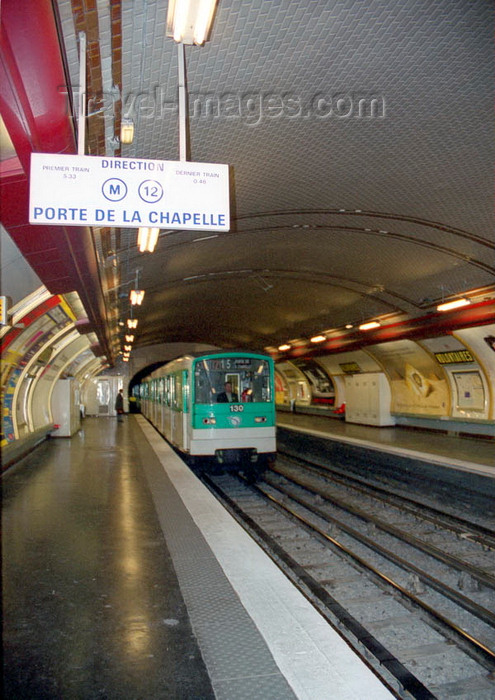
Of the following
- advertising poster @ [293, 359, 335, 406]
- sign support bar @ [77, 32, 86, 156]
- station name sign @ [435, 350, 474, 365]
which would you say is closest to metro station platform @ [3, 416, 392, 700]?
sign support bar @ [77, 32, 86, 156]

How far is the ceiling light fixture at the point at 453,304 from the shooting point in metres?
11.4

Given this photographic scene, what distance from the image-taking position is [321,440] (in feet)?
52.9

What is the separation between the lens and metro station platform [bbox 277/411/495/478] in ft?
33.1

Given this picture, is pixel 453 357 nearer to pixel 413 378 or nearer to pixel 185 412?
pixel 413 378

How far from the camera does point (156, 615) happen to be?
3477mm

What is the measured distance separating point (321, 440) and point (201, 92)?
41.6ft

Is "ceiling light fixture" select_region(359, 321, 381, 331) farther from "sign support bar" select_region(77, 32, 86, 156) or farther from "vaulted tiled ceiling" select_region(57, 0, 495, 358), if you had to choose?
"sign support bar" select_region(77, 32, 86, 156)

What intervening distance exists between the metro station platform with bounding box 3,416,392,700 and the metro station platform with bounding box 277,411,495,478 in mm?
5710

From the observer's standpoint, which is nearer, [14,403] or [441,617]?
[441,617]

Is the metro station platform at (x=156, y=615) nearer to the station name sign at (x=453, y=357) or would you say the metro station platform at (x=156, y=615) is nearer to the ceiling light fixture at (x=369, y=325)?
the station name sign at (x=453, y=357)

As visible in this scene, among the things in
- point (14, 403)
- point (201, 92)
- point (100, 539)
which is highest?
point (201, 92)

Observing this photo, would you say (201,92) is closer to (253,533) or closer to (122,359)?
(253,533)

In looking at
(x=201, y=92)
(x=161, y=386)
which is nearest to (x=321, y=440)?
(x=161, y=386)

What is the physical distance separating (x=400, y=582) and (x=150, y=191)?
5.35 meters
